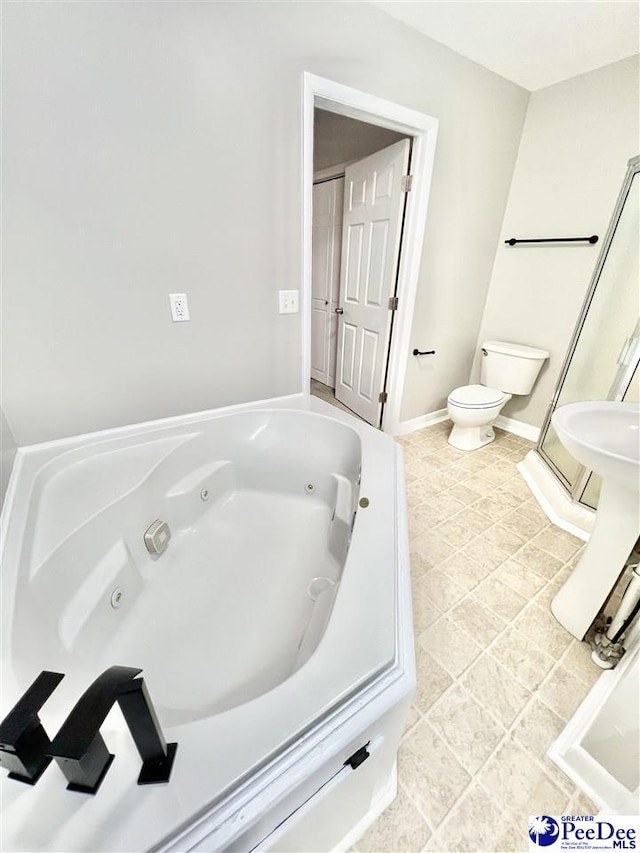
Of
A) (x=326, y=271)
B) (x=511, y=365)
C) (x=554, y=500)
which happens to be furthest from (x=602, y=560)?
(x=326, y=271)

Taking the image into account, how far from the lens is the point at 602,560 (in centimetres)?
116

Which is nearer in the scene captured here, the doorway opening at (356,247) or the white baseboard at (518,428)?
the doorway opening at (356,247)

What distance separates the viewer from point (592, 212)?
2053 mm

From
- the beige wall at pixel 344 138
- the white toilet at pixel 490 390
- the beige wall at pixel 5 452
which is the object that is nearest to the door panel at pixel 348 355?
the white toilet at pixel 490 390

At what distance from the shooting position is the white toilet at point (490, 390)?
93.4 inches

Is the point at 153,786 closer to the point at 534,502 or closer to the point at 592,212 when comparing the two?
the point at 534,502

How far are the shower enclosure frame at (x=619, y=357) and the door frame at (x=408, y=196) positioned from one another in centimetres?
102

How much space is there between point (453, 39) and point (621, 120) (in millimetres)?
1066

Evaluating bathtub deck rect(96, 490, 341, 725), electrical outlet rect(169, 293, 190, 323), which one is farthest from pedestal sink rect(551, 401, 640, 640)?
electrical outlet rect(169, 293, 190, 323)

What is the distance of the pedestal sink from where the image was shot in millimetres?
1010

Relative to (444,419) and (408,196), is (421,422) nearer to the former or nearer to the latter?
(444,419)

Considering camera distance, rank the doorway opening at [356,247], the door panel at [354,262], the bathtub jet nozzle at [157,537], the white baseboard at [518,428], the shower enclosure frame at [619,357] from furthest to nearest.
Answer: the white baseboard at [518,428], the door panel at [354,262], the doorway opening at [356,247], the shower enclosure frame at [619,357], the bathtub jet nozzle at [157,537]

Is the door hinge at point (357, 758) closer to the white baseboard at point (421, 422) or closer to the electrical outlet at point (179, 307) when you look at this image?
the electrical outlet at point (179, 307)

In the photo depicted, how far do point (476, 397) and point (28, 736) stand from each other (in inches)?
101
